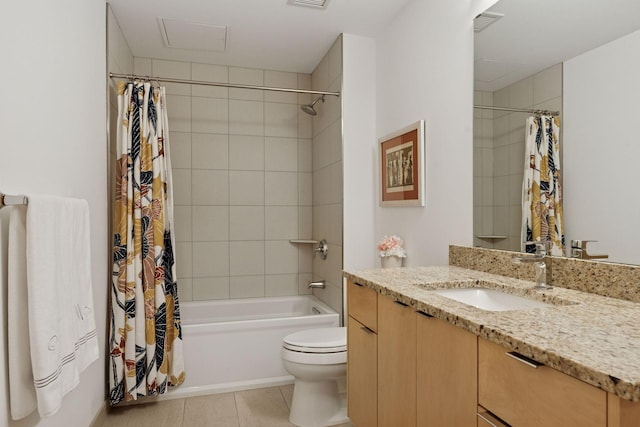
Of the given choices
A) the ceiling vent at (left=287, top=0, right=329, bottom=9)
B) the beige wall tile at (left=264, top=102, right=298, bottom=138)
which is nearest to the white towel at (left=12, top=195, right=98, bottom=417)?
the ceiling vent at (left=287, top=0, right=329, bottom=9)

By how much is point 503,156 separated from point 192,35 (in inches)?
88.8

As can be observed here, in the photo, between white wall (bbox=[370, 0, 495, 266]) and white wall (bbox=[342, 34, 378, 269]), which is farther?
white wall (bbox=[342, 34, 378, 269])

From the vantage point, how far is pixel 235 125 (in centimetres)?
357

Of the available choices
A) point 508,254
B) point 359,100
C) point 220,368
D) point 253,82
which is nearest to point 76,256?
point 220,368

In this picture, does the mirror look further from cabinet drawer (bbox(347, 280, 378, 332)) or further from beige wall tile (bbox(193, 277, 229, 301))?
beige wall tile (bbox(193, 277, 229, 301))

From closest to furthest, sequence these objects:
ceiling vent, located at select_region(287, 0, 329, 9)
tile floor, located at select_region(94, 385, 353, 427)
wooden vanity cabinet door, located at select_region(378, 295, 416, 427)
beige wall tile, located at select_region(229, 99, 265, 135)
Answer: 1. wooden vanity cabinet door, located at select_region(378, 295, 416, 427)
2. tile floor, located at select_region(94, 385, 353, 427)
3. ceiling vent, located at select_region(287, 0, 329, 9)
4. beige wall tile, located at select_region(229, 99, 265, 135)

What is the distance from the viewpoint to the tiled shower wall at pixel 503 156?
1640 millimetres

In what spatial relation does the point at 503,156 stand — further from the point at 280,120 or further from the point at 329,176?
the point at 280,120

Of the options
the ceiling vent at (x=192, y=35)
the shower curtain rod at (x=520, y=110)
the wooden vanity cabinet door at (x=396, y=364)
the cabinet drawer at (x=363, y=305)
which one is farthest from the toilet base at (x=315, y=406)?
the ceiling vent at (x=192, y=35)

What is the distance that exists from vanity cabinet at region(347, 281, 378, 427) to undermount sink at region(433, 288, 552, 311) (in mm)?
305

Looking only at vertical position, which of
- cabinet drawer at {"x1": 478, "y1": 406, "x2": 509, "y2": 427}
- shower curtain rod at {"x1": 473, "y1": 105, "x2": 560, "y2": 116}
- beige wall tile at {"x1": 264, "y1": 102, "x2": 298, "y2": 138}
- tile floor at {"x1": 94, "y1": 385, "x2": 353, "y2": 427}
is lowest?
tile floor at {"x1": 94, "y1": 385, "x2": 353, "y2": 427}

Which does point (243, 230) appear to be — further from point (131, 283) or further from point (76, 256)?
point (76, 256)

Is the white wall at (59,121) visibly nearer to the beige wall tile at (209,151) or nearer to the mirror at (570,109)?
the beige wall tile at (209,151)

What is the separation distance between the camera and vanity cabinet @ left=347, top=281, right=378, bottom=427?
1.67 meters
